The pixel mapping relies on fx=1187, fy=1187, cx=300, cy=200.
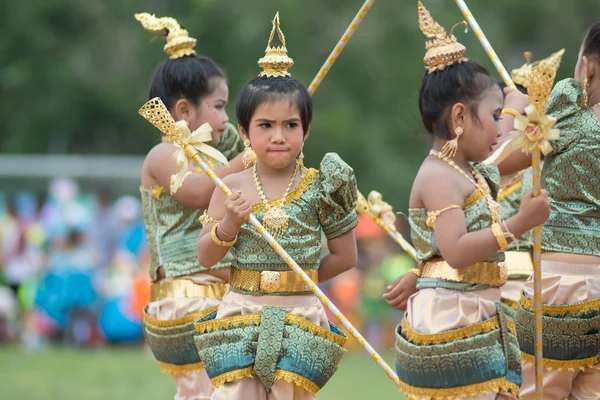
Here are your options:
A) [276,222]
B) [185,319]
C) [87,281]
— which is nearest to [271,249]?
[276,222]

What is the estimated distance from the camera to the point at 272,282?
5047mm

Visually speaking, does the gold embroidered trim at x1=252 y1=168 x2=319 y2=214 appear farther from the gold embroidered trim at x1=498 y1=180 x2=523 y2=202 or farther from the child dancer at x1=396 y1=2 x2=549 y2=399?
the gold embroidered trim at x1=498 y1=180 x2=523 y2=202

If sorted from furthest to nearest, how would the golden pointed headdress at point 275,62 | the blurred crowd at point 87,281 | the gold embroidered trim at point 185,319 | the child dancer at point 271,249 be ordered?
the blurred crowd at point 87,281 < the gold embroidered trim at point 185,319 < the golden pointed headdress at point 275,62 < the child dancer at point 271,249

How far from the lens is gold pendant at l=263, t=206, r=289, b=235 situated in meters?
5.02

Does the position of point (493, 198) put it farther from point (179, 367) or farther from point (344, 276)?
point (344, 276)

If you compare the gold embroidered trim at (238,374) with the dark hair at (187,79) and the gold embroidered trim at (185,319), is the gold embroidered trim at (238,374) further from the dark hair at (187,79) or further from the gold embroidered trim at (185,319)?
the dark hair at (187,79)

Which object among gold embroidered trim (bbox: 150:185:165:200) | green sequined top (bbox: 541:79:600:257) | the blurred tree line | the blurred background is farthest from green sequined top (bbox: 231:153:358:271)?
the blurred tree line

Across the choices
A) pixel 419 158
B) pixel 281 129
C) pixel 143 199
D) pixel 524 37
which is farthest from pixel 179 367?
pixel 524 37

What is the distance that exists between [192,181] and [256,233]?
88cm

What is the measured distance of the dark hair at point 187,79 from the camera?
6160 millimetres

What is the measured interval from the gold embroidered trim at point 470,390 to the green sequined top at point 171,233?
157 centimetres

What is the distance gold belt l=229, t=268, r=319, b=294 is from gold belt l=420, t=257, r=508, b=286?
0.53 metres

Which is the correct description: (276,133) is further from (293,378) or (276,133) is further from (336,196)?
(293,378)

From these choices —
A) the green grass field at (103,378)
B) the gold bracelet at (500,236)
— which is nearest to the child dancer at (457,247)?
the gold bracelet at (500,236)
